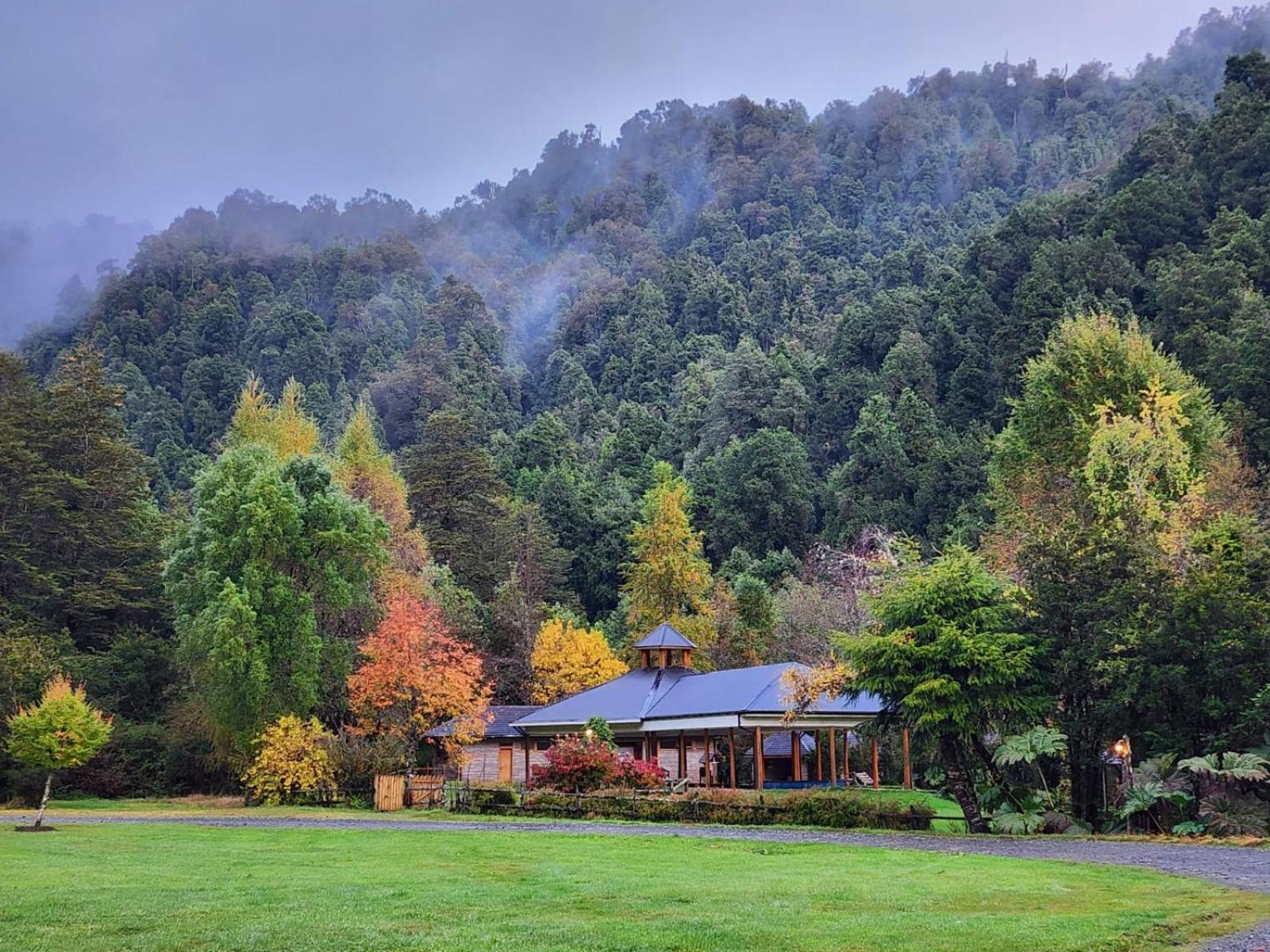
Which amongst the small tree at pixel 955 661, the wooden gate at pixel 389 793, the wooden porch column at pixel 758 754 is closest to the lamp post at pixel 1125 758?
the small tree at pixel 955 661

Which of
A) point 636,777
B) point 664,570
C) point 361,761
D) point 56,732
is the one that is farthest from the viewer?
point 664,570

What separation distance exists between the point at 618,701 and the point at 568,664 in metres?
10.1

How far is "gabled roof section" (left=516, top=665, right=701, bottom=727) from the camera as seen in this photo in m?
38.4

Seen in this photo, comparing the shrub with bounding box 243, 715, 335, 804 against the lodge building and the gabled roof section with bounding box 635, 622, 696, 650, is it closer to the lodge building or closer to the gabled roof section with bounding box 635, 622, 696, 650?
the lodge building

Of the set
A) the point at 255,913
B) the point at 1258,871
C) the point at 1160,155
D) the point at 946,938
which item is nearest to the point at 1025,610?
the point at 1258,871

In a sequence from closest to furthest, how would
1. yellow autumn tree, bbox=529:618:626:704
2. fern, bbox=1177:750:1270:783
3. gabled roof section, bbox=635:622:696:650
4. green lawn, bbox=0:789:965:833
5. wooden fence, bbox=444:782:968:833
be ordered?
fern, bbox=1177:750:1270:783
wooden fence, bbox=444:782:968:833
green lawn, bbox=0:789:965:833
gabled roof section, bbox=635:622:696:650
yellow autumn tree, bbox=529:618:626:704

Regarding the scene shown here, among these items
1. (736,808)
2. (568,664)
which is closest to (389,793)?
(736,808)

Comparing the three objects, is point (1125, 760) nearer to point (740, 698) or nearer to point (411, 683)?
point (740, 698)

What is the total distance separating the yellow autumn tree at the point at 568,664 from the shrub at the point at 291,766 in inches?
577

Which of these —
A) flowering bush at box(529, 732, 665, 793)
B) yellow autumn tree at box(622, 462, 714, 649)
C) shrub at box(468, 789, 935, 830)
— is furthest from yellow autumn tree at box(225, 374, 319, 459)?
shrub at box(468, 789, 935, 830)

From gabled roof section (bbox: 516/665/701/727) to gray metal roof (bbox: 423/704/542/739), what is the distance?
30.1 inches

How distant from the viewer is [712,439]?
268ft

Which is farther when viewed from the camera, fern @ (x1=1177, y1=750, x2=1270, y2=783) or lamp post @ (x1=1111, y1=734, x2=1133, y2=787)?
lamp post @ (x1=1111, y1=734, x2=1133, y2=787)

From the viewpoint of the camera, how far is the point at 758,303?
376 feet
